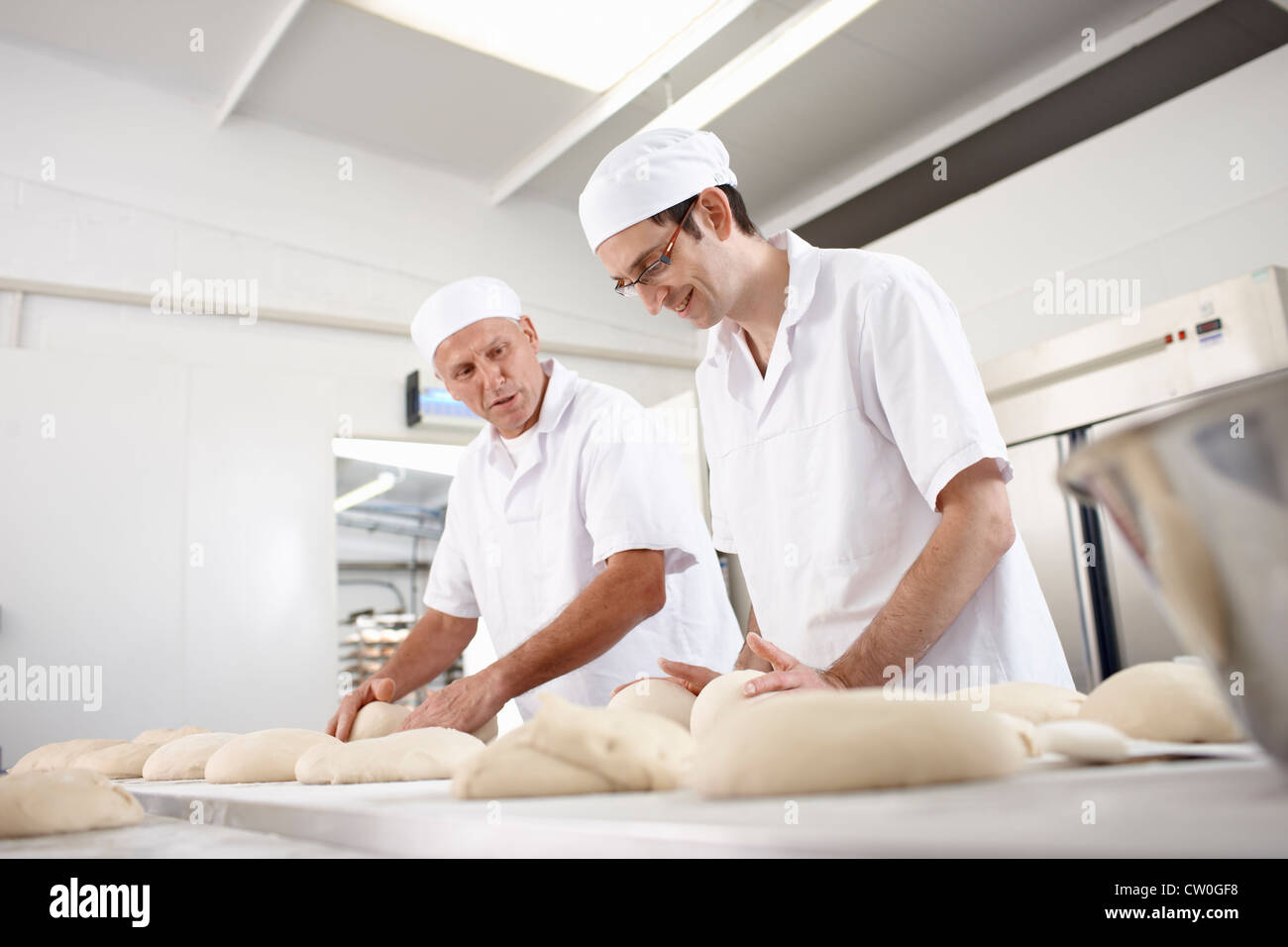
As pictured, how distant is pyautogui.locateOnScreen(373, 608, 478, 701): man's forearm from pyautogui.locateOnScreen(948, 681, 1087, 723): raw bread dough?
156 cm

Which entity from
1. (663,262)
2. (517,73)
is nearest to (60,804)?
(663,262)

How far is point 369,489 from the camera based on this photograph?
768 centimetres

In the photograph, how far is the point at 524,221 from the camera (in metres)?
5.04

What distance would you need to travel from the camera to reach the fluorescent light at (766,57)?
3080 mm

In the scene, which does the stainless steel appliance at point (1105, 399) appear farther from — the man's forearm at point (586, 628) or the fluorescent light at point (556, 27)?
the fluorescent light at point (556, 27)

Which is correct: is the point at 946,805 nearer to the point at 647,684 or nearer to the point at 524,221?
the point at 647,684

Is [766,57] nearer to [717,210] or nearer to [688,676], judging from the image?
[717,210]

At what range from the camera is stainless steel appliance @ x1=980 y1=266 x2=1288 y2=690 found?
98.9 inches

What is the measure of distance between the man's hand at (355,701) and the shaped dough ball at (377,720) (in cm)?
2

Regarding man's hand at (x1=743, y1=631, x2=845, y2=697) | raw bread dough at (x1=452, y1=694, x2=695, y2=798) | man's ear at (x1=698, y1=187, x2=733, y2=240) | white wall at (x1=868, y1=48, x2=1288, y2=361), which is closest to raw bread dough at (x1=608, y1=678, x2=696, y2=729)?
man's hand at (x1=743, y1=631, x2=845, y2=697)

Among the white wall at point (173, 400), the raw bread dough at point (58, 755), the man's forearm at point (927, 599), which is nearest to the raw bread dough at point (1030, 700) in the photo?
the man's forearm at point (927, 599)

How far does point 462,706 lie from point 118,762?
67 centimetres

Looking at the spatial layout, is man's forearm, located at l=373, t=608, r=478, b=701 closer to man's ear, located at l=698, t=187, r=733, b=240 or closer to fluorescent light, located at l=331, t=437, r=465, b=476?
man's ear, located at l=698, t=187, r=733, b=240

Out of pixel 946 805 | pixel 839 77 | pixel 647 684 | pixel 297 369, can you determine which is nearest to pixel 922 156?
pixel 839 77
